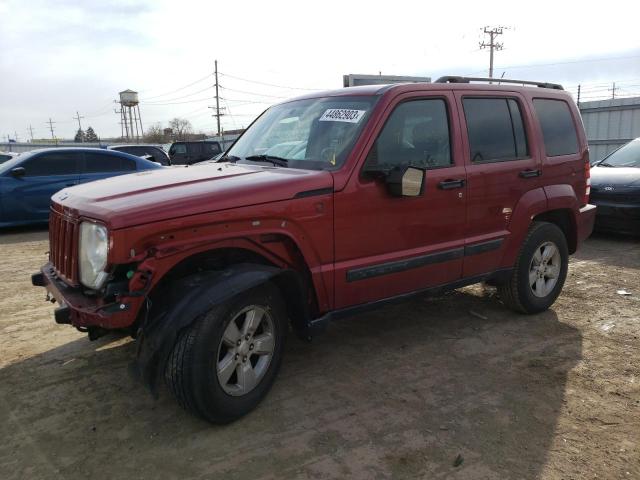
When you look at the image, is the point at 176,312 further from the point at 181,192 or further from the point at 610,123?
the point at 610,123

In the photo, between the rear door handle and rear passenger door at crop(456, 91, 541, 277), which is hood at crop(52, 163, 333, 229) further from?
the rear door handle

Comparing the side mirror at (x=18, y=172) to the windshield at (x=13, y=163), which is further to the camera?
the windshield at (x=13, y=163)

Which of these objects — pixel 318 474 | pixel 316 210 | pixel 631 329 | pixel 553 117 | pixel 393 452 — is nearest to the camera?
pixel 318 474

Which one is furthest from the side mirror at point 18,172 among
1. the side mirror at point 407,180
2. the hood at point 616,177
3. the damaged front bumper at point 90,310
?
the hood at point 616,177

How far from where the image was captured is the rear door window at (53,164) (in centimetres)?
955

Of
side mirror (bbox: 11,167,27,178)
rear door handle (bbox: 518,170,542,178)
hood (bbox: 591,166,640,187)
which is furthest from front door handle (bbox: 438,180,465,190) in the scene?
side mirror (bbox: 11,167,27,178)

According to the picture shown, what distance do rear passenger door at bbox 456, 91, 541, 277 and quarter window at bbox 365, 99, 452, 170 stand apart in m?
0.23

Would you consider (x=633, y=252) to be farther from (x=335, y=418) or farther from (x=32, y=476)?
(x=32, y=476)

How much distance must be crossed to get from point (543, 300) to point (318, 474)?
126 inches

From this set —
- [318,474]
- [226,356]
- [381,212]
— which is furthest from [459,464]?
[381,212]

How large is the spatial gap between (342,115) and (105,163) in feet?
25.8

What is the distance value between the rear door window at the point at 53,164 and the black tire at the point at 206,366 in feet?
26.8

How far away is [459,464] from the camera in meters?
2.73

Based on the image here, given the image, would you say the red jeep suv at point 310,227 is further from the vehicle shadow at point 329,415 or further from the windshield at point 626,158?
the windshield at point 626,158
